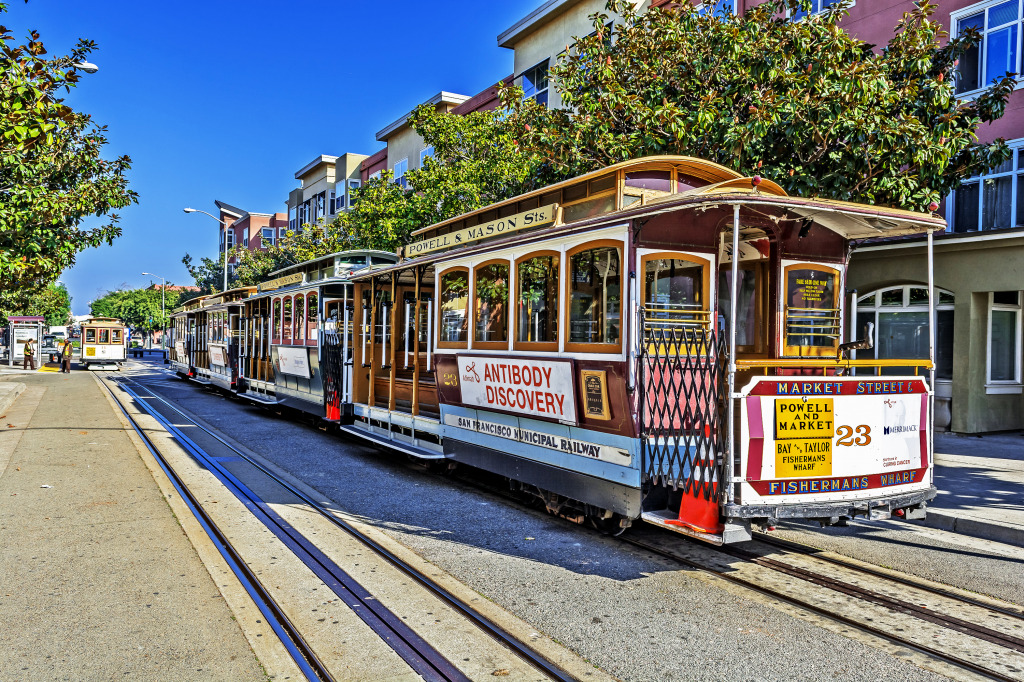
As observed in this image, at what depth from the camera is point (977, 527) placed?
300 inches

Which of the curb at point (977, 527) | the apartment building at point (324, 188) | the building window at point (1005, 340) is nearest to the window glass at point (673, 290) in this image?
the curb at point (977, 527)

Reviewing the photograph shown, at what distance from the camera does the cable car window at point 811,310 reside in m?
7.51

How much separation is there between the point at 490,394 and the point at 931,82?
26.9ft

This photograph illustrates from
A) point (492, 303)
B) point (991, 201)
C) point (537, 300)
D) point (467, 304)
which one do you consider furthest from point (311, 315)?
point (991, 201)

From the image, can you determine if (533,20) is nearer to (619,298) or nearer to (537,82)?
(537,82)

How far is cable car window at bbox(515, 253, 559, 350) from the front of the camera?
7379 millimetres

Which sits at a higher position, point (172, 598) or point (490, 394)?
Answer: point (490, 394)

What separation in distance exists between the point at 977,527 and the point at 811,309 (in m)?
2.68

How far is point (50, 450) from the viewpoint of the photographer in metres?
11.9

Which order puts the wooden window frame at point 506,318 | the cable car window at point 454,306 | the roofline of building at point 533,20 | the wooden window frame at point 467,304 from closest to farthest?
the wooden window frame at point 506,318 < the wooden window frame at point 467,304 < the cable car window at point 454,306 < the roofline of building at point 533,20

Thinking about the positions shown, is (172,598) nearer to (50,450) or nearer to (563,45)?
(50,450)

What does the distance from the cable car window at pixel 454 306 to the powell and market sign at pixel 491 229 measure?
0.41 metres

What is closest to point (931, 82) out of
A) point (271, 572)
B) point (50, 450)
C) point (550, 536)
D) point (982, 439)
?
point (982, 439)

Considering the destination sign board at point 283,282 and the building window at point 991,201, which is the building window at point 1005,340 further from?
the destination sign board at point 283,282
